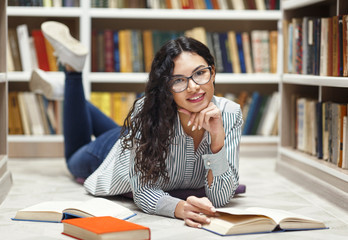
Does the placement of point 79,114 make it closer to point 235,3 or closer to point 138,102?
point 138,102

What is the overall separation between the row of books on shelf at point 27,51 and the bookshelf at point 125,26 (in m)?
0.06

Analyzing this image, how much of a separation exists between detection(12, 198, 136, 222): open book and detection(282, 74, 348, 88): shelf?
893mm

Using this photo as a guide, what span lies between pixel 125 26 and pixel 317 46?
1540 mm

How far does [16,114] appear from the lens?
128 inches

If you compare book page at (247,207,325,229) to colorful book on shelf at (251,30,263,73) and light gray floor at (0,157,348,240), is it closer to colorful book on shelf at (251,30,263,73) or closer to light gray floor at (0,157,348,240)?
light gray floor at (0,157,348,240)

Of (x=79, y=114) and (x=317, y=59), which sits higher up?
(x=317, y=59)

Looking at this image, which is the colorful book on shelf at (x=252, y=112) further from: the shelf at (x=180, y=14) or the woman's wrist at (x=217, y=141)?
the woman's wrist at (x=217, y=141)

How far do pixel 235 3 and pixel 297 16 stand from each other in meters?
0.63

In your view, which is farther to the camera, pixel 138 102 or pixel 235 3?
pixel 235 3

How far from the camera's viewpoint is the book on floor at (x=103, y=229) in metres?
1.42

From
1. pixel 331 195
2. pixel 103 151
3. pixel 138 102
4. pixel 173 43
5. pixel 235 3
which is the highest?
pixel 235 3

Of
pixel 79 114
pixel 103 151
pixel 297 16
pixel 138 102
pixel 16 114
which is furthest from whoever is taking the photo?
pixel 16 114

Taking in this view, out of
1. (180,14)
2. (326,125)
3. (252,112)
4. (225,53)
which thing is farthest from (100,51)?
(326,125)

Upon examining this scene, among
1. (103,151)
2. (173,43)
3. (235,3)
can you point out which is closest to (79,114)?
(103,151)
